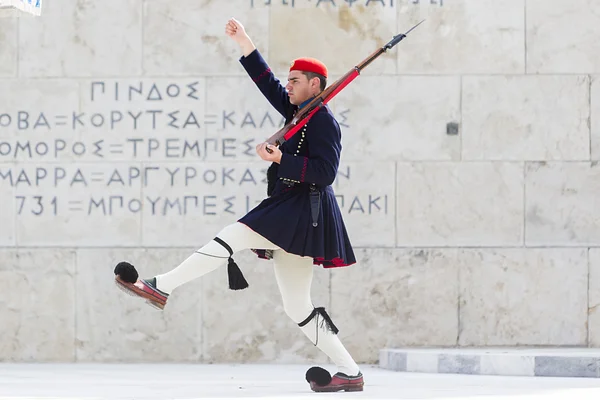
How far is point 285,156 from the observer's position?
22.6 ft

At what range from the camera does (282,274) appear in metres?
7.10

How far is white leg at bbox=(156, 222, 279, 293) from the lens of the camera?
22.5 feet

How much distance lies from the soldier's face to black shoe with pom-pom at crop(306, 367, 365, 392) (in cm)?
144

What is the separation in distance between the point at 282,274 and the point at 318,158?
0.64 metres

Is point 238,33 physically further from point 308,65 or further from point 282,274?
point 282,274

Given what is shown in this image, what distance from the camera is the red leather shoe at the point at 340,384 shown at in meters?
7.19

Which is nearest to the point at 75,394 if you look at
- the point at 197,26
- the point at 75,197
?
the point at 75,197

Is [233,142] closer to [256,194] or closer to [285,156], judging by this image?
[256,194]

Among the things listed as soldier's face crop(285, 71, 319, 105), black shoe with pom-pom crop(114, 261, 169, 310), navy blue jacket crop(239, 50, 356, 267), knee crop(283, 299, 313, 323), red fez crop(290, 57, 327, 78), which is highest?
red fez crop(290, 57, 327, 78)

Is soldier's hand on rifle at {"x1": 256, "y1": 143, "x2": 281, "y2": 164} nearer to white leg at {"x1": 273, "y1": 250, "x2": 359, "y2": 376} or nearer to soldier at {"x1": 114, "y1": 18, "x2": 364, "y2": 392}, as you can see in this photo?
soldier at {"x1": 114, "y1": 18, "x2": 364, "y2": 392}

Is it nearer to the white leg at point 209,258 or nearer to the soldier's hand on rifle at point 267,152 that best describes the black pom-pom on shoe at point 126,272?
the white leg at point 209,258

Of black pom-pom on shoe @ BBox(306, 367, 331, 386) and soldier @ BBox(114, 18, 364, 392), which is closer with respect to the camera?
soldier @ BBox(114, 18, 364, 392)

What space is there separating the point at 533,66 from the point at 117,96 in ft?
9.92

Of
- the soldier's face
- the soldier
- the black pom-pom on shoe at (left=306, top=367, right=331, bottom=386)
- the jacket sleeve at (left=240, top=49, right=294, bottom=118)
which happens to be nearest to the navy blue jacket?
the soldier
